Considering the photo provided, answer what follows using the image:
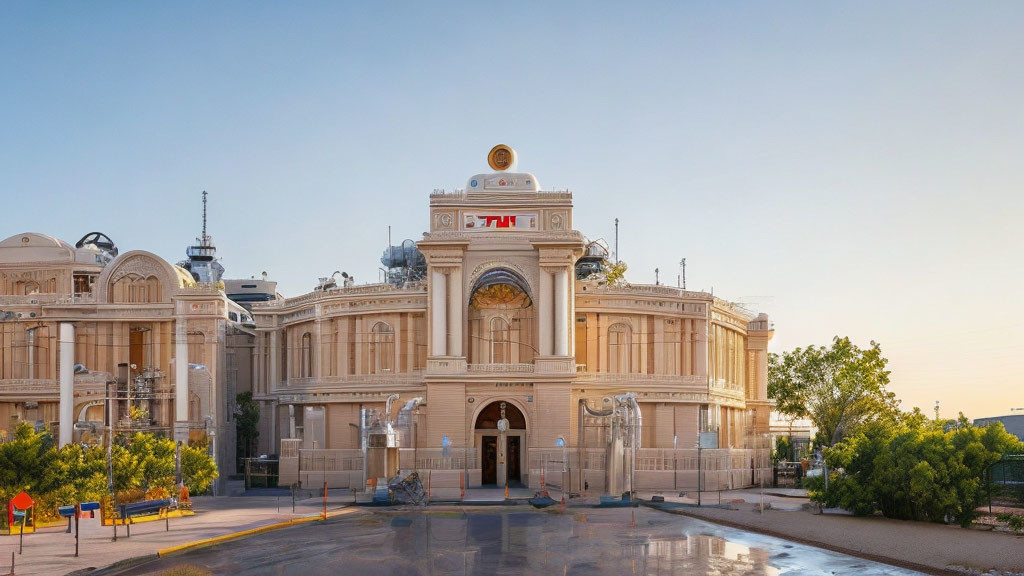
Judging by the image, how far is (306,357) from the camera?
70.6 m

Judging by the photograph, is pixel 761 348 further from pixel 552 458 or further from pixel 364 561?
pixel 364 561

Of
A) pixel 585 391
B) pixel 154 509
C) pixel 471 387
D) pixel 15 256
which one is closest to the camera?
pixel 154 509

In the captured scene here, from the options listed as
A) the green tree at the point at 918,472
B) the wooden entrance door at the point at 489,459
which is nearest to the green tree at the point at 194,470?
the wooden entrance door at the point at 489,459

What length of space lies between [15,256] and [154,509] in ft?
122

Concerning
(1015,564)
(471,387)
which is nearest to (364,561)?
(1015,564)

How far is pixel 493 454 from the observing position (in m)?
62.2

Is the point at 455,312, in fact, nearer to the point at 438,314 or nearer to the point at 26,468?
the point at 438,314

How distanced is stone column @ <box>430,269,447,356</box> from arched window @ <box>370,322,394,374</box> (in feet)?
21.0

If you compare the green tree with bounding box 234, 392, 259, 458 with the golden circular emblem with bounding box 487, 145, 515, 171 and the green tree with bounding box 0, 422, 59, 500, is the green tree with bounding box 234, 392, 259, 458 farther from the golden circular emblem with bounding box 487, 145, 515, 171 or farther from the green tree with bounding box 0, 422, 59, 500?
the green tree with bounding box 0, 422, 59, 500

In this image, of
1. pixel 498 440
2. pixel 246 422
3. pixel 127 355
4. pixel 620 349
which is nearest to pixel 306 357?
pixel 246 422

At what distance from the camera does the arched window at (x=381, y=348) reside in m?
66.6

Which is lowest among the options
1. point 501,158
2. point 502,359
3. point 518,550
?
point 518,550

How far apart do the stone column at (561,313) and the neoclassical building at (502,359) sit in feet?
0.28

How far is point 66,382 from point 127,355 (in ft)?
16.4
